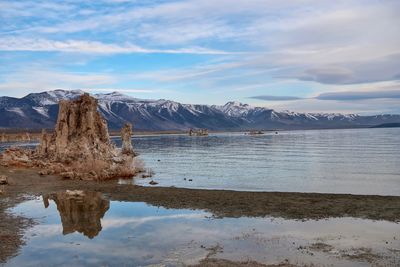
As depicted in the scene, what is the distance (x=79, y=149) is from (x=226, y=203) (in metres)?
24.5

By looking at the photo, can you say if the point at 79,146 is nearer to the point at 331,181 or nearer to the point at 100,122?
the point at 100,122

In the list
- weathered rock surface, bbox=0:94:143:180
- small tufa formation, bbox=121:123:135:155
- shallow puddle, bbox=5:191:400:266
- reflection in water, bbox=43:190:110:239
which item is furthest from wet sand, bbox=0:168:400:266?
small tufa formation, bbox=121:123:135:155

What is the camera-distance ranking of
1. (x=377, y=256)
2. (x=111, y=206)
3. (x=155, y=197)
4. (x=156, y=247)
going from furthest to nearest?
(x=155, y=197) < (x=111, y=206) < (x=156, y=247) < (x=377, y=256)

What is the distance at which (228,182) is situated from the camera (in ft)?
117

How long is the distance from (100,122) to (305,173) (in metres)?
21.5

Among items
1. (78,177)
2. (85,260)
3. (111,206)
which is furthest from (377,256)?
(78,177)

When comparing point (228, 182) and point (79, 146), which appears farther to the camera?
point (79, 146)

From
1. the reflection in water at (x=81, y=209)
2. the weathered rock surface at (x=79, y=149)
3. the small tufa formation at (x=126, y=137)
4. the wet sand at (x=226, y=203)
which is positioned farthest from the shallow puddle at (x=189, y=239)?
the small tufa formation at (x=126, y=137)

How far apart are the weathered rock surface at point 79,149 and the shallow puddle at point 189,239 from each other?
17.9 metres

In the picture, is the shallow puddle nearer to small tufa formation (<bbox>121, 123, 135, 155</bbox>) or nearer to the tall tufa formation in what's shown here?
the tall tufa formation

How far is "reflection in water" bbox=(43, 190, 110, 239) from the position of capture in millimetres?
18922

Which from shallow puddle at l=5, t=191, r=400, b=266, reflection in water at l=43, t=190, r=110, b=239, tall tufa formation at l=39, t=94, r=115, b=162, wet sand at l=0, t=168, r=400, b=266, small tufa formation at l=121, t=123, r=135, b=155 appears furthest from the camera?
small tufa formation at l=121, t=123, r=135, b=155

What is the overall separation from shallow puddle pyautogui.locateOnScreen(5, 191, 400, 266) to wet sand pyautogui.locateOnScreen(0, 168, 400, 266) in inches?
20.8

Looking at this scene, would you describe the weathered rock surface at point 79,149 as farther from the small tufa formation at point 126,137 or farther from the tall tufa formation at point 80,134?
the small tufa formation at point 126,137
